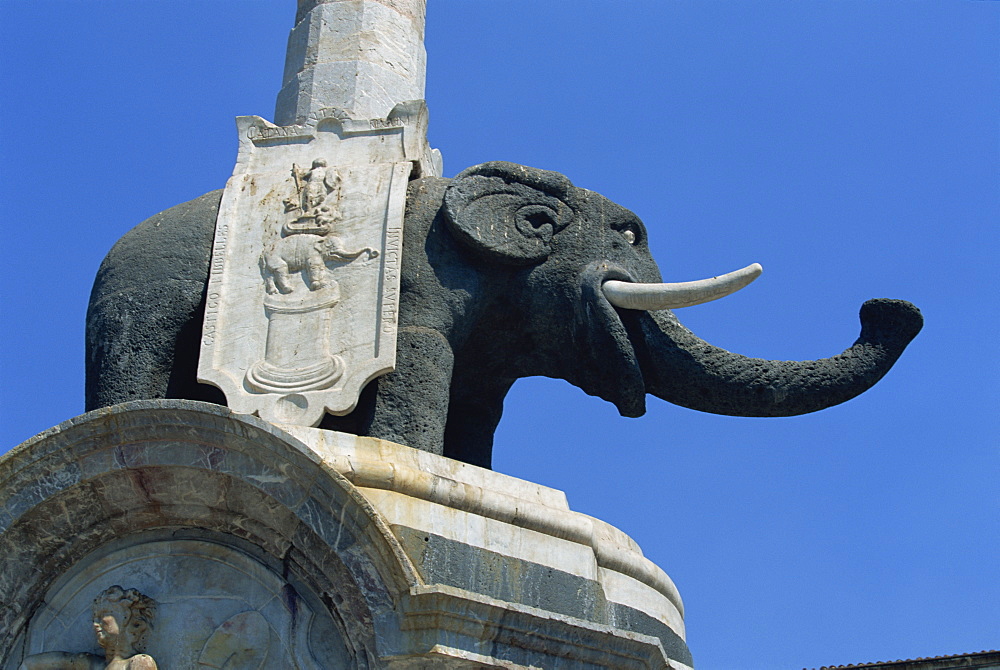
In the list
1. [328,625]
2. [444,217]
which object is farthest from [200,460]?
[444,217]

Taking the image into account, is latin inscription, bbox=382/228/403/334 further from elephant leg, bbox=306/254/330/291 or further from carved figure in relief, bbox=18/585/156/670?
carved figure in relief, bbox=18/585/156/670

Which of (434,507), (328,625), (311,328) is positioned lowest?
(328,625)

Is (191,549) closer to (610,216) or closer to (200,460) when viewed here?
(200,460)

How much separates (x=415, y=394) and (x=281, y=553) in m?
1.33

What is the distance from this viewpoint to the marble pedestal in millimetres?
6719

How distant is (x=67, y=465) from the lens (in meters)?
6.99

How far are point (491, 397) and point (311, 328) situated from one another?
166 cm

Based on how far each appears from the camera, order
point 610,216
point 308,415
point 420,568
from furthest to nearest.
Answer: point 610,216
point 308,415
point 420,568

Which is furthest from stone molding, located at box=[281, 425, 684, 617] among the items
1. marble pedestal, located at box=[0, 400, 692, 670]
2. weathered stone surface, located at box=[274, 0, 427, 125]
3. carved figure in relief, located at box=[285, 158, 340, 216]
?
weathered stone surface, located at box=[274, 0, 427, 125]

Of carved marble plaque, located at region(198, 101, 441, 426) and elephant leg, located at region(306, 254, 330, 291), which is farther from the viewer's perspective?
elephant leg, located at region(306, 254, 330, 291)

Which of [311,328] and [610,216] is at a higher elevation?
[610,216]

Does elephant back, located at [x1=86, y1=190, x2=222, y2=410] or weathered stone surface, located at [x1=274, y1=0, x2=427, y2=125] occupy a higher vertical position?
weathered stone surface, located at [x1=274, y1=0, x2=427, y2=125]

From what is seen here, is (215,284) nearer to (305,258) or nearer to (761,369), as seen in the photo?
(305,258)

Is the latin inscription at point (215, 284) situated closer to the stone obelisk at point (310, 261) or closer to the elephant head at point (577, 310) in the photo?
the stone obelisk at point (310, 261)
